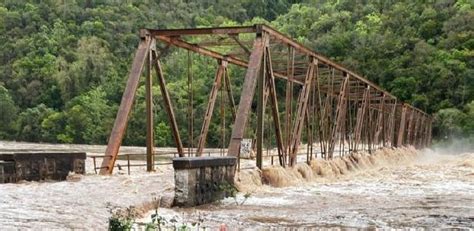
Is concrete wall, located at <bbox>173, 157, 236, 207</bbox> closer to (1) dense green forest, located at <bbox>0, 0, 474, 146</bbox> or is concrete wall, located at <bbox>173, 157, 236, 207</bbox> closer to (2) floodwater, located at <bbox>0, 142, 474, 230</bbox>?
(2) floodwater, located at <bbox>0, 142, 474, 230</bbox>

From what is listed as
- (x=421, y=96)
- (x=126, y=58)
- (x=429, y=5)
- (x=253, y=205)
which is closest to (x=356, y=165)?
(x=253, y=205)

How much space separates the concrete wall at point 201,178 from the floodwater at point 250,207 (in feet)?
0.99

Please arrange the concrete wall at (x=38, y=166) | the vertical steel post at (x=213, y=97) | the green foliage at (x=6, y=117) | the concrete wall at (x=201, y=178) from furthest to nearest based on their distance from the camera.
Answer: the green foliage at (x=6, y=117) → the vertical steel post at (x=213, y=97) → the concrete wall at (x=38, y=166) → the concrete wall at (x=201, y=178)

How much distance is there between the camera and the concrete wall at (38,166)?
A: 1789 centimetres

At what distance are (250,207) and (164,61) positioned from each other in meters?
96.9

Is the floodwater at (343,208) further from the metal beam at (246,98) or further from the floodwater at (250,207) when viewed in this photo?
the metal beam at (246,98)

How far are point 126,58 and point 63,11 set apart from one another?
20.2 metres

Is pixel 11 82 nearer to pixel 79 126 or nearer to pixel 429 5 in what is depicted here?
pixel 79 126

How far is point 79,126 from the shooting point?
308 feet

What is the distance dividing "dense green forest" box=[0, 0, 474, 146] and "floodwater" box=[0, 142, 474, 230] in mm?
56475

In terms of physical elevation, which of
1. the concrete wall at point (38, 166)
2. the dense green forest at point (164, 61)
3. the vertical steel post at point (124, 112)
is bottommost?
the concrete wall at point (38, 166)

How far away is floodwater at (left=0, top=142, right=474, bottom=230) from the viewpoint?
11.9 meters

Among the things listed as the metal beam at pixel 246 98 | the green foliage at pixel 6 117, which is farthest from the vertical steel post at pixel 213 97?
the green foliage at pixel 6 117

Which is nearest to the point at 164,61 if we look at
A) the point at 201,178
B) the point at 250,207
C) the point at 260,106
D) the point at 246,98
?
the point at 260,106
